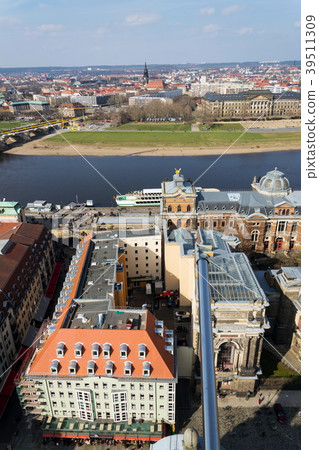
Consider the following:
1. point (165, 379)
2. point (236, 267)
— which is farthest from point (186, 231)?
point (165, 379)

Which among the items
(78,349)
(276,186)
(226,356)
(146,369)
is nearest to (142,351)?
(146,369)

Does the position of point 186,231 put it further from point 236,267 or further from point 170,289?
point 236,267

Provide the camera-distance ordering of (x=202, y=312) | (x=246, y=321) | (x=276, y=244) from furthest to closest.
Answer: (x=276, y=244) → (x=246, y=321) → (x=202, y=312)

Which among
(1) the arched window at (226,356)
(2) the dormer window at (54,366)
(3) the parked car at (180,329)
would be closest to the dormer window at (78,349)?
(2) the dormer window at (54,366)

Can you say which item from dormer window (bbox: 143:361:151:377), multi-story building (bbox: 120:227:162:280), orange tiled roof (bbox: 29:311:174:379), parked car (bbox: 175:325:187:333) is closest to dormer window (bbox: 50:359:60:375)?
orange tiled roof (bbox: 29:311:174:379)

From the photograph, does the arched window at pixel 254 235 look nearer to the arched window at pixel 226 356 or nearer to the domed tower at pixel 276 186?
the domed tower at pixel 276 186

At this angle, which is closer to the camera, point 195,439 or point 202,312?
point 195,439

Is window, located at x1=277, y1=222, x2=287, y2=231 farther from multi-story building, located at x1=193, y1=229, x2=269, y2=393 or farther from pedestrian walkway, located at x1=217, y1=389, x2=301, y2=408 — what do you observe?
pedestrian walkway, located at x1=217, y1=389, x2=301, y2=408
